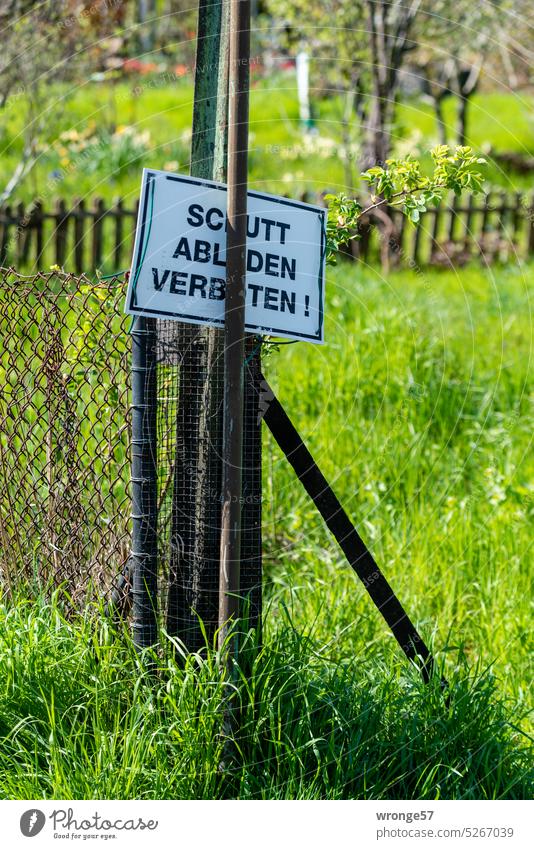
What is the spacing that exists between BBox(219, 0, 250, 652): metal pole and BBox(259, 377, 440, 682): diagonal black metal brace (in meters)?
0.22

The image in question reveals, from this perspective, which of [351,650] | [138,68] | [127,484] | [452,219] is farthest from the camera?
[138,68]

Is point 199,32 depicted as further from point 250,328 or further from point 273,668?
point 273,668

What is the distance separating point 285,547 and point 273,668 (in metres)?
1.71

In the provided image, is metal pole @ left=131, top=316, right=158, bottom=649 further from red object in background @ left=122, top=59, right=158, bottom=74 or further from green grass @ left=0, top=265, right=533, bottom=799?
red object in background @ left=122, top=59, right=158, bottom=74

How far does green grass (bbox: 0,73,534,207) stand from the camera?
11.0m

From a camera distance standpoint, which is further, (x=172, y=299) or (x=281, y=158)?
(x=281, y=158)

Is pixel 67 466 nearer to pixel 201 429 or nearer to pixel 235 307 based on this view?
pixel 201 429

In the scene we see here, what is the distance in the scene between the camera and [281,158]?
45.7 ft

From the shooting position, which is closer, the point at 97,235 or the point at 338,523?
the point at 338,523

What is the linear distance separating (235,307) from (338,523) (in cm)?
74

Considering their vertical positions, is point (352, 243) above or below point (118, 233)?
below

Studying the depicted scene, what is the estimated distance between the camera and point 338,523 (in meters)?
2.66

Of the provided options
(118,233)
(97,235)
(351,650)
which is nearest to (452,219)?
(118,233)
